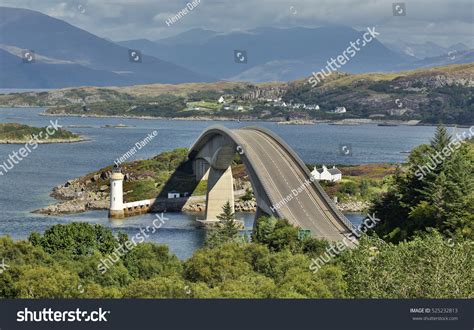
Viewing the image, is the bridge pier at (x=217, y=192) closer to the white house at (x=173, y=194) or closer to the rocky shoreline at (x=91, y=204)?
the rocky shoreline at (x=91, y=204)

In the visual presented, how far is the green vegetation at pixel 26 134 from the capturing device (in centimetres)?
13112

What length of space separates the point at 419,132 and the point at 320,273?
15720 cm

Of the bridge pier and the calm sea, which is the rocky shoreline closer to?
the calm sea

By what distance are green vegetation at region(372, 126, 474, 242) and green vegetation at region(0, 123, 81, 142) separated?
324 ft

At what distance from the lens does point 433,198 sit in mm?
35750

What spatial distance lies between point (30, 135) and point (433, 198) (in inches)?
4168

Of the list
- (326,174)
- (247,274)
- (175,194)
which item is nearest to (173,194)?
(175,194)

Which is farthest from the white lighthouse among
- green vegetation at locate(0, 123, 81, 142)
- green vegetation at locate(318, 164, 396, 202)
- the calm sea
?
green vegetation at locate(0, 123, 81, 142)

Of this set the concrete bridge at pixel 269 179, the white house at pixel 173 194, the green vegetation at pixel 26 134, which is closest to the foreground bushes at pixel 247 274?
the concrete bridge at pixel 269 179

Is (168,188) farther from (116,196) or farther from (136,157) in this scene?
(136,157)

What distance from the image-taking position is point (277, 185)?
170 feet

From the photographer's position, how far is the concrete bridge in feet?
146

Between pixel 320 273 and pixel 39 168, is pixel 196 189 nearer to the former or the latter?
pixel 39 168
